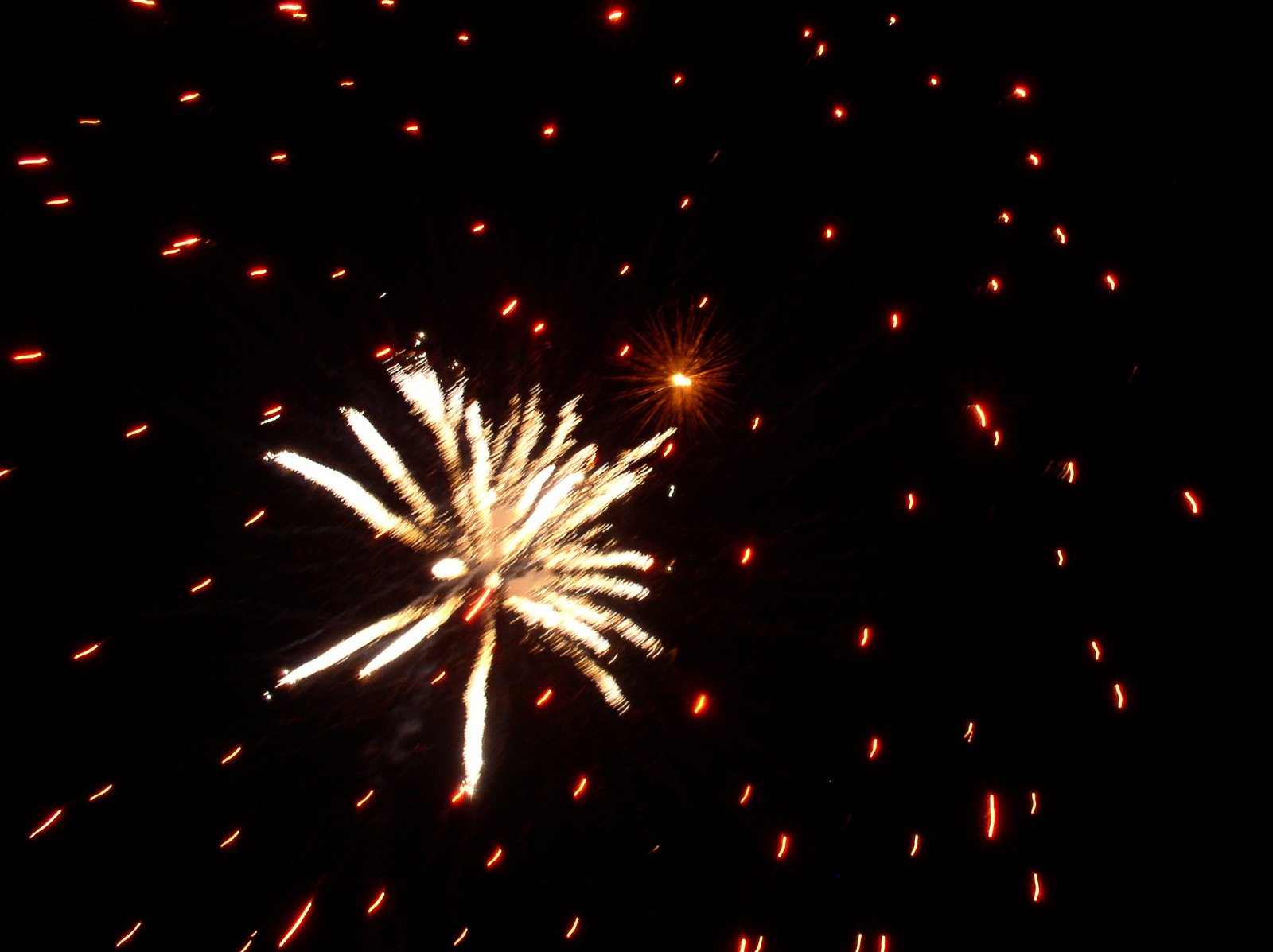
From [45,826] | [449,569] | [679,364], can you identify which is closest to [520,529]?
[449,569]

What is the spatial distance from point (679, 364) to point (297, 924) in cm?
140

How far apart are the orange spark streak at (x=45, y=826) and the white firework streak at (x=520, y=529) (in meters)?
0.69

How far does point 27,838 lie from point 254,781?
0.38 m

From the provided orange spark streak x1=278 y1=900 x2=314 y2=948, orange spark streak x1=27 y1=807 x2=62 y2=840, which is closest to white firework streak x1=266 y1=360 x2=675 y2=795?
orange spark streak x1=278 y1=900 x2=314 y2=948

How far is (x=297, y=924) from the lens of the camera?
1.42m

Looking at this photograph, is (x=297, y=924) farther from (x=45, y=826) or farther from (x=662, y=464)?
(x=662, y=464)

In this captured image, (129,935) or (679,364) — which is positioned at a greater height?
(679,364)

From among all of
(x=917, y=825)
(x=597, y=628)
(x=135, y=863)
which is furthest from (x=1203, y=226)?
(x=135, y=863)

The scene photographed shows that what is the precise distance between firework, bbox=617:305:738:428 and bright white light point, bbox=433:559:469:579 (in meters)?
0.54

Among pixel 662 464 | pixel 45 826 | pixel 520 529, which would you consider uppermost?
pixel 662 464

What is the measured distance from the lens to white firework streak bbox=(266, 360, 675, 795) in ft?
5.38

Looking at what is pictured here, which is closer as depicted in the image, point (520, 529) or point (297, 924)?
point (297, 924)

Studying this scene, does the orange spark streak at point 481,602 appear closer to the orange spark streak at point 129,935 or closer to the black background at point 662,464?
the black background at point 662,464

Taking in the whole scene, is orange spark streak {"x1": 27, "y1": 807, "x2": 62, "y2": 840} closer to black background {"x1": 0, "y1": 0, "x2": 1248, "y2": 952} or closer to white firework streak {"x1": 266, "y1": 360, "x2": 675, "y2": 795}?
black background {"x1": 0, "y1": 0, "x2": 1248, "y2": 952}
